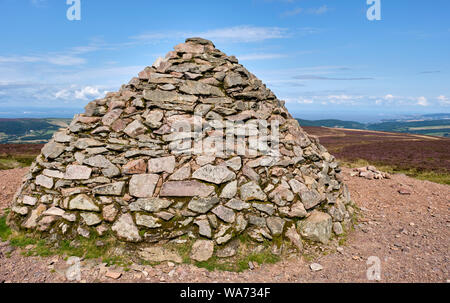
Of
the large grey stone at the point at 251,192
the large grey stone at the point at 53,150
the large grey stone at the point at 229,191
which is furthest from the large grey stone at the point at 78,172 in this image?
the large grey stone at the point at 251,192

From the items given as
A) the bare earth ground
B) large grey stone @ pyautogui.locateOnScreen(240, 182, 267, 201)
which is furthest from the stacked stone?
large grey stone @ pyautogui.locateOnScreen(240, 182, 267, 201)

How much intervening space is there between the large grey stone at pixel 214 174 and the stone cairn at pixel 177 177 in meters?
0.03

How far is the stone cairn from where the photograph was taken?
312 inches

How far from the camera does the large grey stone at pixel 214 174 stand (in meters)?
8.42

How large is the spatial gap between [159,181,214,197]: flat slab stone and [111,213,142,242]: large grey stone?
1185mm

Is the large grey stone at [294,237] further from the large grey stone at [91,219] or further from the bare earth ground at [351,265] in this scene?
the large grey stone at [91,219]

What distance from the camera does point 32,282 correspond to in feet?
21.2

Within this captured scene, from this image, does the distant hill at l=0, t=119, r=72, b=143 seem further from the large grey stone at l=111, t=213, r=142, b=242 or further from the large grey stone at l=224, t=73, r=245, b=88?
the large grey stone at l=111, t=213, r=142, b=242

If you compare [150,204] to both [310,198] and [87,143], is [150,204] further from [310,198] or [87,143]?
[310,198]

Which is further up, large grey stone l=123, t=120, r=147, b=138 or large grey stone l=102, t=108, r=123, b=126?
large grey stone l=102, t=108, r=123, b=126
